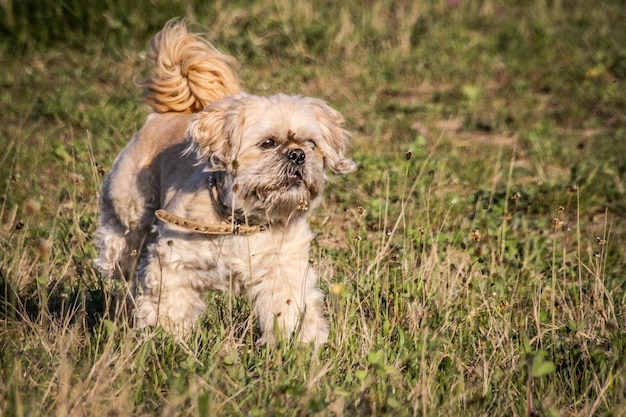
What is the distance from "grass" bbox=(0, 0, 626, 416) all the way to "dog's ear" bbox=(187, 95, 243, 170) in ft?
2.65

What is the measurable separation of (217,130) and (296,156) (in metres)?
0.48

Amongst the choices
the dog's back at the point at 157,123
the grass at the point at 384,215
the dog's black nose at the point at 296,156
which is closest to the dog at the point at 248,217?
the dog's black nose at the point at 296,156

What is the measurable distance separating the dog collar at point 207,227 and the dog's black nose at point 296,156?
42cm

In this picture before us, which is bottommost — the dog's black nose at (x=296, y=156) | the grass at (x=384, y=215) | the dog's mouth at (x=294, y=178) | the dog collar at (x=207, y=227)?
the grass at (x=384, y=215)

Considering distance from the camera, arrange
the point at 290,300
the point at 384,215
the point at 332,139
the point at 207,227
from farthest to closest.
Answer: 1. the point at 384,215
2. the point at 332,139
3. the point at 207,227
4. the point at 290,300

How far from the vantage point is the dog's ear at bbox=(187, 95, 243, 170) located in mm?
5023

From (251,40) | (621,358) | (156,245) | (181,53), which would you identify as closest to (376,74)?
(251,40)

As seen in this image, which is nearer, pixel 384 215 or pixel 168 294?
pixel 168 294

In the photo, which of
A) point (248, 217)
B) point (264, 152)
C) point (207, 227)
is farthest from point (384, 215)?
point (207, 227)

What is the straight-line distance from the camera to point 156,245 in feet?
17.3

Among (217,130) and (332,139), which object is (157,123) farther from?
(332,139)

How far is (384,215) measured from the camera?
7055 millimetres

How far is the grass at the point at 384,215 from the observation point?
4148 millimetres

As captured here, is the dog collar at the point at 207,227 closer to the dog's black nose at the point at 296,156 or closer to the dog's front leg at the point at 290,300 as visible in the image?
the dog's front leg at the point at 290,300
